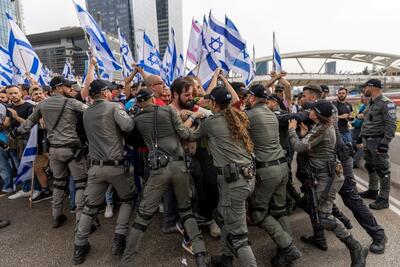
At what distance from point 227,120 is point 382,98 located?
10.8 ft

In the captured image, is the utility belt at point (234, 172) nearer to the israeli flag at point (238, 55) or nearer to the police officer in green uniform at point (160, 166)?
the police officer in green uniform at point (160, 166)

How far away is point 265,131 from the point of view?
9.79ft

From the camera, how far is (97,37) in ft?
19.7

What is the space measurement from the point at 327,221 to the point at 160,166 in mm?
1949

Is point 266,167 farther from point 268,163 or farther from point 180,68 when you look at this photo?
point 180,68

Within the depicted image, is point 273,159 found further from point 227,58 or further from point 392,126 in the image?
point 227,58

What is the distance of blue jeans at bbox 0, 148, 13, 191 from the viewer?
5.69 metres

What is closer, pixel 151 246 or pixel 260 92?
pixel 260 92

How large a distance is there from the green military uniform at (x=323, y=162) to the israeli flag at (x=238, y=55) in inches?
123

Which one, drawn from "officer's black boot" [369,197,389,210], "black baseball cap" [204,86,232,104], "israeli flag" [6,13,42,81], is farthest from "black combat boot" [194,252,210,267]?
"israeli flag" [6,13,42,81]

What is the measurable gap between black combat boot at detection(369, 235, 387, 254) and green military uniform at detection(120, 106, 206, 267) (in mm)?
2068

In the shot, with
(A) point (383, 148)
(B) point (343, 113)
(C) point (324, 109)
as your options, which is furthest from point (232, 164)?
(B) point (343, 113)

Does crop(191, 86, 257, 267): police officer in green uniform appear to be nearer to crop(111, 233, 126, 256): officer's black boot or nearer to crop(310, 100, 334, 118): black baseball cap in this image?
crop(310, 100, 334, 118): black baseball cap

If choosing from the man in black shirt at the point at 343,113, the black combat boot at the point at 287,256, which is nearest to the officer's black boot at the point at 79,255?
the black combat boot at the point at 287,256
